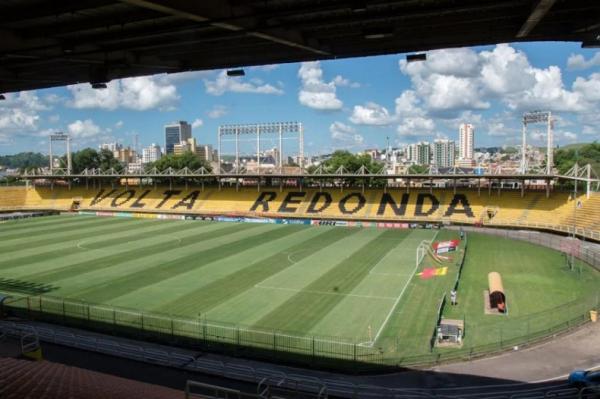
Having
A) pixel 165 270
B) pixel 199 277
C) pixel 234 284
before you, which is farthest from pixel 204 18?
pixel 165 270

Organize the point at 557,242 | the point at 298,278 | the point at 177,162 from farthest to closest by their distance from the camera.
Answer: the point at 177,162 → the point at 557,242 → the point at 298,278

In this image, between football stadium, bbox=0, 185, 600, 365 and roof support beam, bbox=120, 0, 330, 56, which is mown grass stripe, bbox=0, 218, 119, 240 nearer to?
football stadium, bbox=0, 185, 600, 365

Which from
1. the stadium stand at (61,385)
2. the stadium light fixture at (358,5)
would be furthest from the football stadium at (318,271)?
the stadium light fixture at (358,5)

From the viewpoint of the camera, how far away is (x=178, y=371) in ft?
61.8

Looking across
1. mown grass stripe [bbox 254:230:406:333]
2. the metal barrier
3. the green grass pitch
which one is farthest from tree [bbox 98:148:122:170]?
the metal barrier

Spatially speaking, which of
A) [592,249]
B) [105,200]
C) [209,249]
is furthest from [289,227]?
[105,200]

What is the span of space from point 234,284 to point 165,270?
6.95 metres

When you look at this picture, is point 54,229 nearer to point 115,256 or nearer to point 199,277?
point 115,256

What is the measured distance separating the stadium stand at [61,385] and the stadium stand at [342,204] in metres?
43.3

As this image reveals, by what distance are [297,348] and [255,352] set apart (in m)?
1.79

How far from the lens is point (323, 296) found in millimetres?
29172

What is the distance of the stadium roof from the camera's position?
34.4 feet

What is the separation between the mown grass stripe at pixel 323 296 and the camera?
24719mm

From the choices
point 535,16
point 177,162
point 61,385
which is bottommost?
point 61,385
